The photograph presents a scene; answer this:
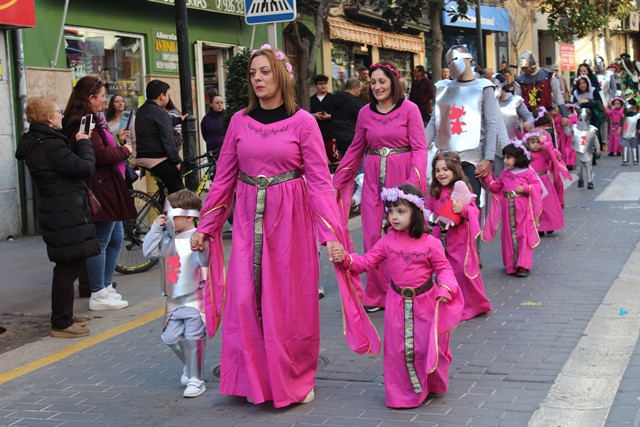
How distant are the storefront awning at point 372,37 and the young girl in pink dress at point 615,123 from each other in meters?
6.35

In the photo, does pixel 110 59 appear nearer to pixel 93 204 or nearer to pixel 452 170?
pixel 93 204

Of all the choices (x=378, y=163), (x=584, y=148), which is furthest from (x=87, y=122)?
(x=584, y=148)

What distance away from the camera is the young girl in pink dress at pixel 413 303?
542 centimetres

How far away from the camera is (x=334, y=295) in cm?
886

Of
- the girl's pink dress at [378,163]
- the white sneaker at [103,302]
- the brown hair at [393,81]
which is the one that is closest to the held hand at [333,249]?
the girl's pink dress at [378,163]

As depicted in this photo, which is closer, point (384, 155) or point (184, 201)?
point (184, 201)

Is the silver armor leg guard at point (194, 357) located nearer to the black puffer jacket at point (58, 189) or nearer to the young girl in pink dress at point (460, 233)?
the black puffer jacket at point (58, 189)

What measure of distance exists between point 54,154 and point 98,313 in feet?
5.11

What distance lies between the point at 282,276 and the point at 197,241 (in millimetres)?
533

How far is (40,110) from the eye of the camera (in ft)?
24.4

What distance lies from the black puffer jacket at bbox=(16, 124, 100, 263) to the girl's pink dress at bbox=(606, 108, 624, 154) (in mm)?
16059

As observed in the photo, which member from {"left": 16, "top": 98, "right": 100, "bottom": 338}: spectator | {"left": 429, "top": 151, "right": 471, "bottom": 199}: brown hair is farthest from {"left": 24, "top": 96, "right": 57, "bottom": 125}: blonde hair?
{"left": 429, "top": 151, "right": 471, "bottom": 199}: brown hair

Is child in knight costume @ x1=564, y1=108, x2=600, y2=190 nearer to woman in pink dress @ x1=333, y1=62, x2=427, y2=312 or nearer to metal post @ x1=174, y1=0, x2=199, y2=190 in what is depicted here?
metal post @ x1=174, y1=0, x2=199, y2=190

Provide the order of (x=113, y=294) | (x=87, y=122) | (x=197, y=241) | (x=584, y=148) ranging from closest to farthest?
1. (x=197, y=241)
2. (x=87, y=122)
3. (x=113, y=294)
4. (x=584, y=148)
